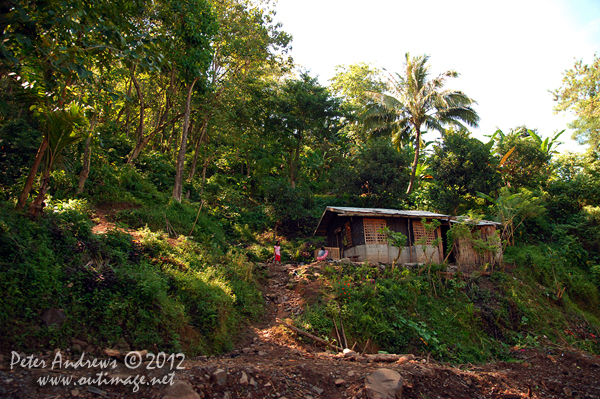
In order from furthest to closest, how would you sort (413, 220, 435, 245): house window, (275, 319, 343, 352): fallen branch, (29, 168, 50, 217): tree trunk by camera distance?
(413, 220, 435, 245): house window < (275, 319, 343, 352): fallen branch < (29, 168, 50, 217): tree trunk

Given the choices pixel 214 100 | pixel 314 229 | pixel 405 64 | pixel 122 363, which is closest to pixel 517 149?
pixel 405 64

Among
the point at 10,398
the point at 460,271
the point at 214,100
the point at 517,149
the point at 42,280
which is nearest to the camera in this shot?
the point at 10,398

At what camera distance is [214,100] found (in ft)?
61.6

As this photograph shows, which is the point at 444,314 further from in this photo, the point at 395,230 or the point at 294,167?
the point at 294,167

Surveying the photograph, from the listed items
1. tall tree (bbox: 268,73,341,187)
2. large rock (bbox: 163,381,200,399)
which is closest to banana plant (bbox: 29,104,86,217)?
large rock (bbox: 163,381,200,399)

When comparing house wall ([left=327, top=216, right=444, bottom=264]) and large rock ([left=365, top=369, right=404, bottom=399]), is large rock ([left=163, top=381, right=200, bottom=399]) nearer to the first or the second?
large rock ([left=365, top=369, right=404, bottom=399])

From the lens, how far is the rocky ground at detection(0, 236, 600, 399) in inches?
164

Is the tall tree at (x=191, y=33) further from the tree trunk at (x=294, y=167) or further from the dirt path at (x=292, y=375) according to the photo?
the tree trunk at (x=294, y=167)

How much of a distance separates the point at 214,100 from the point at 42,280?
48.6 feet

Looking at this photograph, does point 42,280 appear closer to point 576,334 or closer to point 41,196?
point 41,196

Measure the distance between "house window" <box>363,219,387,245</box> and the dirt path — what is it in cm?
447

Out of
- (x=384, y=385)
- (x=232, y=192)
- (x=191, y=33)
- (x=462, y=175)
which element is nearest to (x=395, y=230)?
(x=462, y=175)

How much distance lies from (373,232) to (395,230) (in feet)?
3.72

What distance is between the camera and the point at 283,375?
5.48 meters
